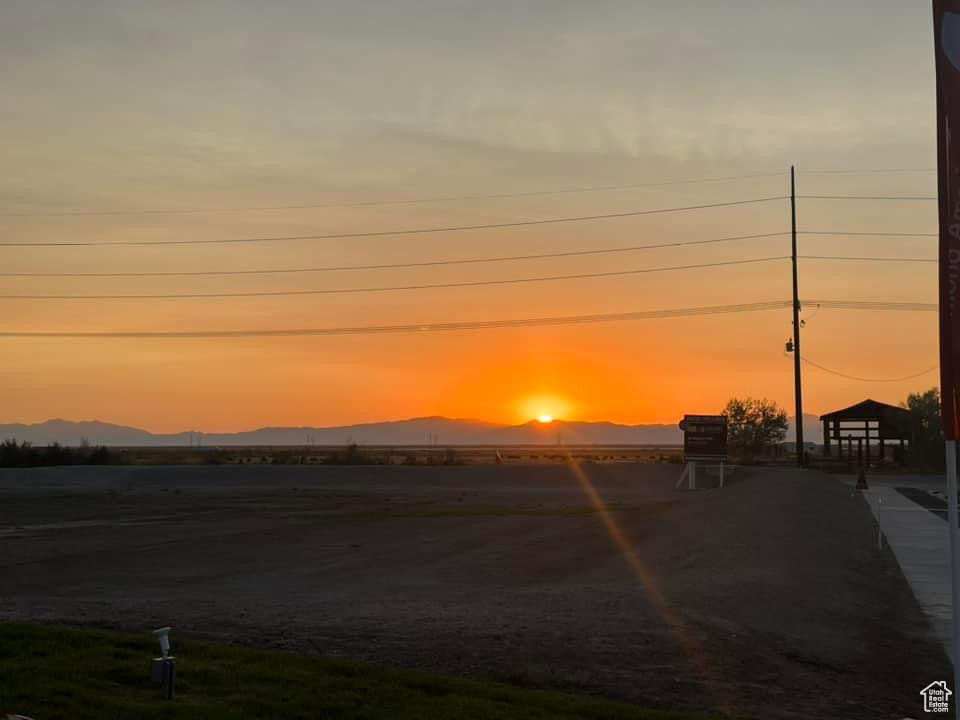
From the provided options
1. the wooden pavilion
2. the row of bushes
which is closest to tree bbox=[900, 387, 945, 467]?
the wooden pavilion

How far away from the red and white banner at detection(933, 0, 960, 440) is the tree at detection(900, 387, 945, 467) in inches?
2929

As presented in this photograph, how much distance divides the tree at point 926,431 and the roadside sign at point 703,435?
86.7ft

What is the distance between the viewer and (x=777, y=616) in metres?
19.0

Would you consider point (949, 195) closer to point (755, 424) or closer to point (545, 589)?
point (545, 589)

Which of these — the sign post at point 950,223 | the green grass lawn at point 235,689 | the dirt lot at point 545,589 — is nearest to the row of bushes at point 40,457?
the dirt lot at point 545,589

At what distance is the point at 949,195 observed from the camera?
32.0ft

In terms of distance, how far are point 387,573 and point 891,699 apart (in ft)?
43.8

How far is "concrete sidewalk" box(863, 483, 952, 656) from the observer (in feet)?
68.3

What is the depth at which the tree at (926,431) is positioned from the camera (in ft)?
276

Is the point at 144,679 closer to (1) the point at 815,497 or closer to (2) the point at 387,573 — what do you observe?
(2) the point at 387,573

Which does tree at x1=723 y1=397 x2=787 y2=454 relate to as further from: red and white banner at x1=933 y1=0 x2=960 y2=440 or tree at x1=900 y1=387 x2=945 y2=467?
red and white banner at x1=933 y1=0 x2=960 y2=440

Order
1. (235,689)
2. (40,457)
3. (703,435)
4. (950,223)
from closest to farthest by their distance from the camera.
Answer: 1. (950,223)
2. (235,689)
3. (703,435)
4. (40,457)

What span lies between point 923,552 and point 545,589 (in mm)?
13079

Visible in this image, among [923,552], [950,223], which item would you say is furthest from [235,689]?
[923,552]
